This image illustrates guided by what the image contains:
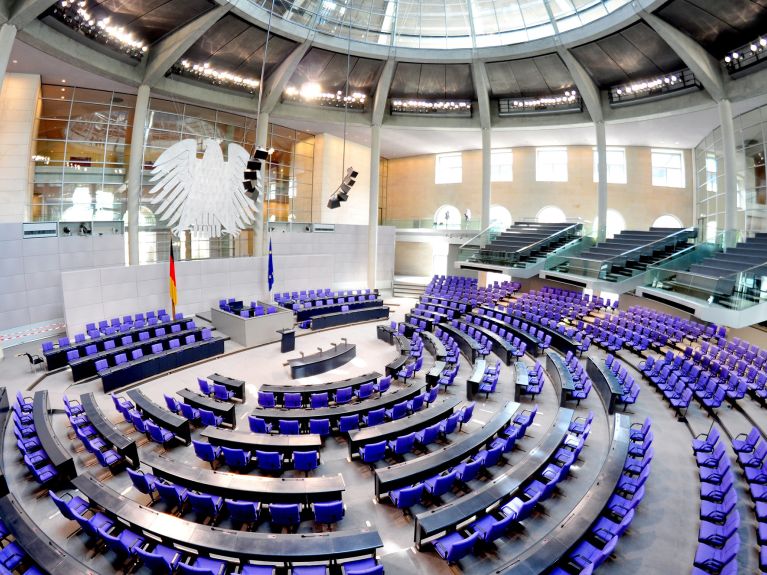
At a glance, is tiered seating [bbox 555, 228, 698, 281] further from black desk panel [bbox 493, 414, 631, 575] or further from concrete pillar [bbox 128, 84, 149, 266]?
concrete pillar [bbox 128, 84, 149, 266]

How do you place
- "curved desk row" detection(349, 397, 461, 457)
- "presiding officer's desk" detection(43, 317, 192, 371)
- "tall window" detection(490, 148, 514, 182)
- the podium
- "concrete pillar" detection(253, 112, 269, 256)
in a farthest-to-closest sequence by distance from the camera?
"tall window" detection(490, 148, 514, 182) → "concrete pillar" detection(253, 112, 269, 256) → the podium → "presiding officer's desk" detection(43, 317, 192, 371) → "curved desk row" detection(349, 397, 461, 457)

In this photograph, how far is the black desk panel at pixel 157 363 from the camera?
35.9 ft

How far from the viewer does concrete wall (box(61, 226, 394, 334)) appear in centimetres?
1526

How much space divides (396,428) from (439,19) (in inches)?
782

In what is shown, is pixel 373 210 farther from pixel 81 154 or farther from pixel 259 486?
pixel 259 486

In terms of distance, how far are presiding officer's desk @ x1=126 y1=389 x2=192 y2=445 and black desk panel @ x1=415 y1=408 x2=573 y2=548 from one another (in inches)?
202

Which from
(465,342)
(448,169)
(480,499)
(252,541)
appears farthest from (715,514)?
(448,169)

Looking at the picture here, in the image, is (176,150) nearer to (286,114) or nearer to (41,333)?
(286,114)

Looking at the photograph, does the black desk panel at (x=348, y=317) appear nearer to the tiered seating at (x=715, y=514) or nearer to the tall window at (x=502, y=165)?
the tiered seating at (x=715, y=514)

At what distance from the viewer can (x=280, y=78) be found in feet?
62.5

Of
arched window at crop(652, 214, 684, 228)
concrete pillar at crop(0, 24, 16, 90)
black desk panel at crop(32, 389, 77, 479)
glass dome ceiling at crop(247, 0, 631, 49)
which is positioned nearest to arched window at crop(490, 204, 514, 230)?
arched window at crop(652, 214, 684, 228)

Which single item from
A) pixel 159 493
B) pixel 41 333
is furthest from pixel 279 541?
pixel 41 333

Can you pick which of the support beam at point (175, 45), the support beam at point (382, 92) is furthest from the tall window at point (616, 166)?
the support beam at point (175, 45)

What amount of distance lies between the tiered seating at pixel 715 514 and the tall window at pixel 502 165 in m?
22.9
